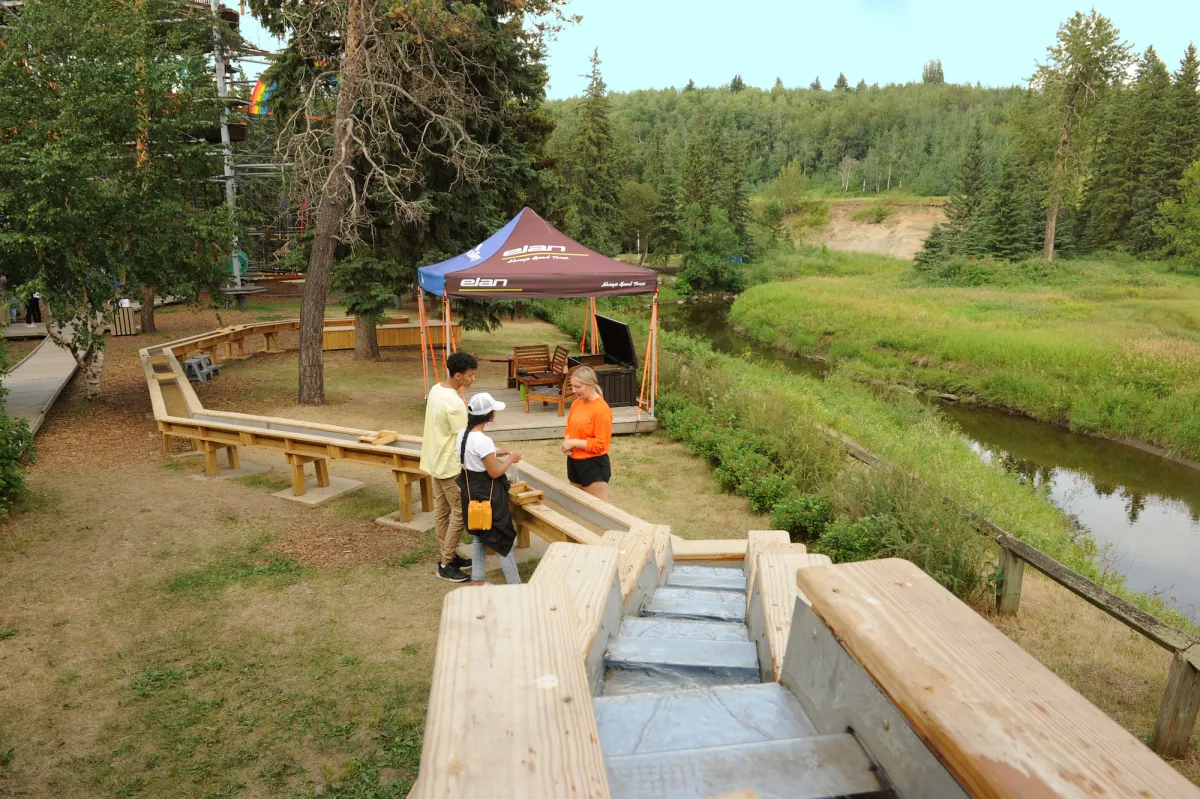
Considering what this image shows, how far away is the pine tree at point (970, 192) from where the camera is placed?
5753 centimetres

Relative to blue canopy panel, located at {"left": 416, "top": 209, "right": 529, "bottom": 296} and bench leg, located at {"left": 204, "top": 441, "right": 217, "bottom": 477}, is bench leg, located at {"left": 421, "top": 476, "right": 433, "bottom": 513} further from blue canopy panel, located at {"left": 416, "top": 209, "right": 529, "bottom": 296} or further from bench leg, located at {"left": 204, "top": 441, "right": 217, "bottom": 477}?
blue canopy panel, located at {"left": 416, "top": 209, "right": 529, "bottom": 296}

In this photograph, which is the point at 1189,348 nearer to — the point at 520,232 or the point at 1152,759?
the point at 520,232

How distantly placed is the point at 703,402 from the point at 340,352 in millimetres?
11448

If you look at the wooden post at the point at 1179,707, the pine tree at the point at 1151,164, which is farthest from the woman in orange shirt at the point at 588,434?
the pine tree at the point at 1151,164

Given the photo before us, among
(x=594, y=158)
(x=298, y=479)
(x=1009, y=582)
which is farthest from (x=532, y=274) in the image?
(x=594, y=158)

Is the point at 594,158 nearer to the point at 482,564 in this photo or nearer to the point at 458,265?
the point at 458,265

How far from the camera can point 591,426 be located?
257 inches

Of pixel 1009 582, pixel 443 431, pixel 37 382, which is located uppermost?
pixel 443 431

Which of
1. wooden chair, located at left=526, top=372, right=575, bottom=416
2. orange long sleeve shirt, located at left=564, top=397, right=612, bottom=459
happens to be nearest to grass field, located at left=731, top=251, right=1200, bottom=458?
wooden chair, located at left=526, top=372, right=575, bottom=416

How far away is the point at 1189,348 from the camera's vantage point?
842 inches

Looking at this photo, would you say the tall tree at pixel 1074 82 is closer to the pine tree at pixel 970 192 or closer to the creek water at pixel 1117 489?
the pine tree at pixel 970 192

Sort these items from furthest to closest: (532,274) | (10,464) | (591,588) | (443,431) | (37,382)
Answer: (37,382), (532,274), (10,464), (443,431), (591,588)

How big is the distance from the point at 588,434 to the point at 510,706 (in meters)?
5.51

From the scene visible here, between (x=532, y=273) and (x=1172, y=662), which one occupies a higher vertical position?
(x=532, y=273)
